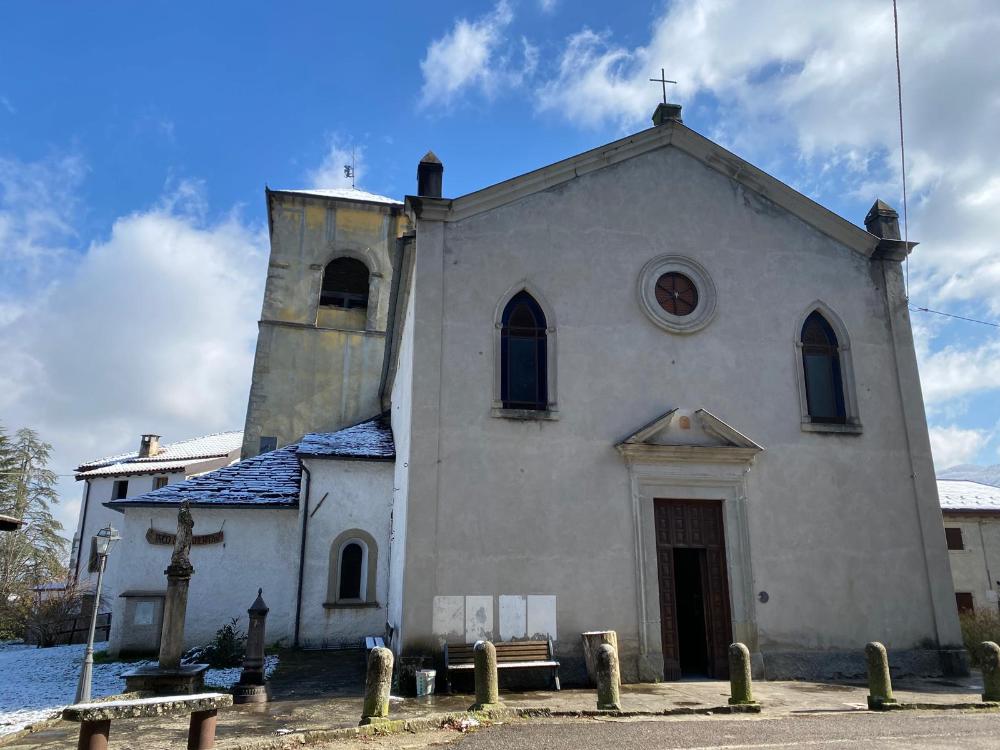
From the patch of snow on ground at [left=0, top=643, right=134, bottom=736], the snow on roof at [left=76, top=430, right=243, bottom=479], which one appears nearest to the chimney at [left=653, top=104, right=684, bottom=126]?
the patch of snow on ground at [left=0, top=643, right=134, bottom=736]

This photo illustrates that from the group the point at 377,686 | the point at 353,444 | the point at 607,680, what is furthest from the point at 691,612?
the point at 353,444

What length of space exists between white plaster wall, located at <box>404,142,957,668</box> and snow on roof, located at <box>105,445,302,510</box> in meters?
6.96

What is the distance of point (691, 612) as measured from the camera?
42.4 feet

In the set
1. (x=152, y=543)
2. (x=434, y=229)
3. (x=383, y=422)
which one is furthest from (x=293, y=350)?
(x=434, y=229)

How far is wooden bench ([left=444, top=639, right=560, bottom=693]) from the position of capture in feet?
34.3

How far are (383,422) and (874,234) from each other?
43.3ft

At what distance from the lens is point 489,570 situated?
11234 millimetres

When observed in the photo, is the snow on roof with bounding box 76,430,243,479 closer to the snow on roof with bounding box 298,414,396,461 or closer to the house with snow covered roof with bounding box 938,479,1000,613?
the snow on roof with bounding box 298,414,396,461

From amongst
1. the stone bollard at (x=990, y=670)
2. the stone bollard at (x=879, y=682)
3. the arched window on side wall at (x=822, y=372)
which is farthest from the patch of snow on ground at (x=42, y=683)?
the arched window on side wall at (x=822, y=372)

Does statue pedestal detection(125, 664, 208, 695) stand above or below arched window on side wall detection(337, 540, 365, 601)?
below

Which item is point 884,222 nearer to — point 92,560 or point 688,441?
point 688,441

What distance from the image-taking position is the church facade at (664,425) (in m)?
11.4

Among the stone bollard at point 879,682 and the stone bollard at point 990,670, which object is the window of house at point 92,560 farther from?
the stone bollard at point 990,670

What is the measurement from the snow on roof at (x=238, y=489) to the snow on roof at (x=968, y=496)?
2202 centimetres
